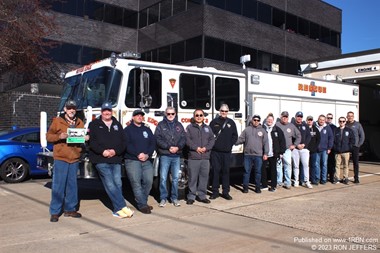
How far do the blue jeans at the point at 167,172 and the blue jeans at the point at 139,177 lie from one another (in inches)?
13.2

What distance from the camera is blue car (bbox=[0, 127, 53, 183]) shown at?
10562mm

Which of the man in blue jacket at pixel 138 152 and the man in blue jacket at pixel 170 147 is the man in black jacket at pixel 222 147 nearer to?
the man in blue jacket at pixel 170 147

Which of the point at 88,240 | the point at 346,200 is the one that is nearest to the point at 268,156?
the point at 346,200

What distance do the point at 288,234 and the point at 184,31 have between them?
19345 millimetres

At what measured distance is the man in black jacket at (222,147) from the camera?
813 cm

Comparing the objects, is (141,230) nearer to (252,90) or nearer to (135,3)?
(252,90)

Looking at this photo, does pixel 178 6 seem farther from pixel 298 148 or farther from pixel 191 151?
pixel 191 151

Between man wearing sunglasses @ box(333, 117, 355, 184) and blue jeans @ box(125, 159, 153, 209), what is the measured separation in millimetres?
5796

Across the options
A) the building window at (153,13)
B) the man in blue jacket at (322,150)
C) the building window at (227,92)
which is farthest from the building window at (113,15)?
the man in blue jacket at (322,150)

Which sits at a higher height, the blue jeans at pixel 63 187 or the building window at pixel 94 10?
the building window at pixel 94 10

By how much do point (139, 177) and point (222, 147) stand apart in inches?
79.0

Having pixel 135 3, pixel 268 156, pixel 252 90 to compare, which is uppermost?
pixel 135 3

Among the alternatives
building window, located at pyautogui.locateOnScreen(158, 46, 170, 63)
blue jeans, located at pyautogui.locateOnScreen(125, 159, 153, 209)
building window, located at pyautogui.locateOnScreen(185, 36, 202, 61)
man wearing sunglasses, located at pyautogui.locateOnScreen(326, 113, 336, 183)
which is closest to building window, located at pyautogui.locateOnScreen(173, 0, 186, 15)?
building window, located at pyautogui.locateOnScreen(185, 36, 202, 61)

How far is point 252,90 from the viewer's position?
9.38 m
